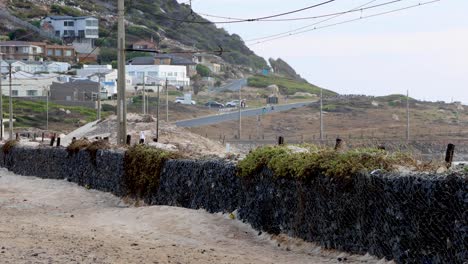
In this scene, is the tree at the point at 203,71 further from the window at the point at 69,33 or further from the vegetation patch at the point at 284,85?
the window at the point at 69,33

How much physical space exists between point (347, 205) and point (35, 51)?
15374cm

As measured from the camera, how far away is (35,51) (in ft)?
530

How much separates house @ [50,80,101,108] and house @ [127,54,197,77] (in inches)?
1053

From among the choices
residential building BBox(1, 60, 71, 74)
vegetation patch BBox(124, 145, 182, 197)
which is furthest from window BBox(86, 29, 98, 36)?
vegetation patch BBox(124, 145, 182, 197)

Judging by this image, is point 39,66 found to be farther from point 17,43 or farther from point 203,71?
point 203,71

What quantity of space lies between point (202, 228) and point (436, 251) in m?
6.83

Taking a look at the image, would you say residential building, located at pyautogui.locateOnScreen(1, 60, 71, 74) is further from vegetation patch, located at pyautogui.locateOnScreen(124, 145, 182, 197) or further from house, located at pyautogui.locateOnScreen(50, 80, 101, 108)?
vegetation patch, located at pyautogui.locateOnScreen(124, 145, 182, 197)

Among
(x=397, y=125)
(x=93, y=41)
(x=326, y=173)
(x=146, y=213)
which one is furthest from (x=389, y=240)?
(x=93, y=41)

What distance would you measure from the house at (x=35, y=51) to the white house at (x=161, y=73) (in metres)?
21.4

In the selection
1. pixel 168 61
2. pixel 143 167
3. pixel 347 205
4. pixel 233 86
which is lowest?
pixel 143 167

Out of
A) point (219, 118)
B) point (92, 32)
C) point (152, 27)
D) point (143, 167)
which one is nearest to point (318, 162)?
point (143, 167)

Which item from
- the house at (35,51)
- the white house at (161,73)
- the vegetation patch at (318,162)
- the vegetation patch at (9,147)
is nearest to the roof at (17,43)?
the house at (35,51)

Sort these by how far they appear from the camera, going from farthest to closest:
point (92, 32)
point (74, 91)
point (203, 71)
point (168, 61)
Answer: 1. point (92, 32)
2. point (203, 71)
3. point (168, 61)
4. point (74, 91)

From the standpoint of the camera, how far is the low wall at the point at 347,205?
1115 cm
